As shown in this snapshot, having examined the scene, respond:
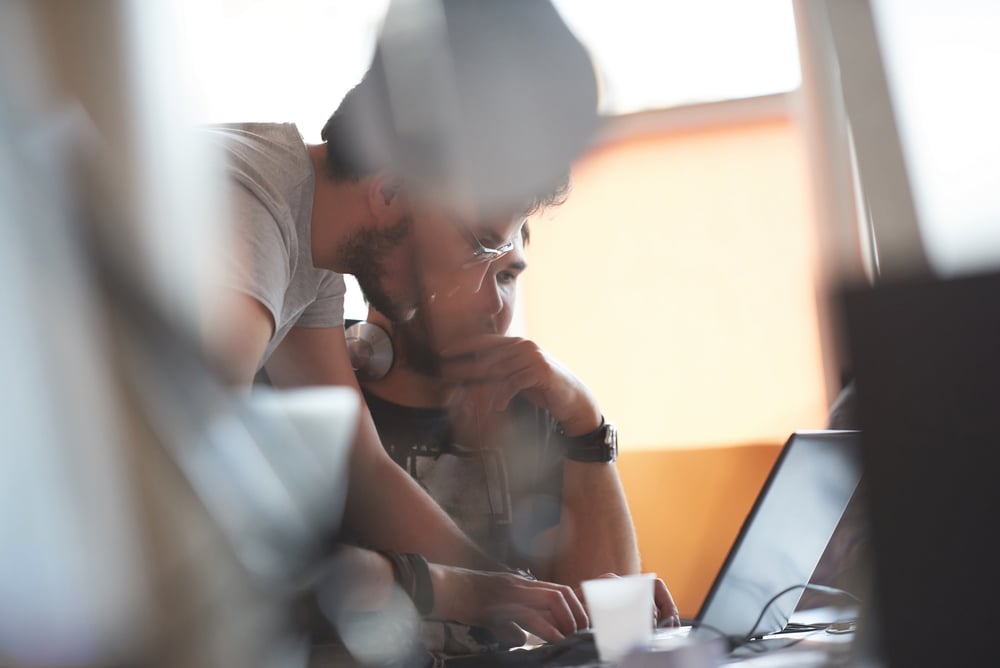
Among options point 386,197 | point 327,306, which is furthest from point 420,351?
point 386,197

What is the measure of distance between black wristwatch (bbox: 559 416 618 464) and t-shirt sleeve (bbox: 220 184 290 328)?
60 centimetres

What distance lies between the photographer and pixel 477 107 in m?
1.16

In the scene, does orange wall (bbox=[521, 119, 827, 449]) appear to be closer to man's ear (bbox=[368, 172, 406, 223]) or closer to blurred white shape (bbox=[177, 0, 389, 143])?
man's ear (bbox=[368, 172, 406, 223])

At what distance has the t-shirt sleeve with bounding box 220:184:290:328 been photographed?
87 centimetres

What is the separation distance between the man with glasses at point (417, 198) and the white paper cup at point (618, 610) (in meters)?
0.20

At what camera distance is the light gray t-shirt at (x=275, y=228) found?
919 millimetres

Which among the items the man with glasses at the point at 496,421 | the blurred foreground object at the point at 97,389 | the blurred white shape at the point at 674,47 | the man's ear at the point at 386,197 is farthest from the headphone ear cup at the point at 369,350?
the blurred foreground object at the point at 97,389

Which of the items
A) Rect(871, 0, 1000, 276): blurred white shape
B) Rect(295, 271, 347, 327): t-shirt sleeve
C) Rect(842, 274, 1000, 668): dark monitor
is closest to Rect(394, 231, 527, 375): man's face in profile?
Rect(295, 271, 347, 327): t-shirt sleeve

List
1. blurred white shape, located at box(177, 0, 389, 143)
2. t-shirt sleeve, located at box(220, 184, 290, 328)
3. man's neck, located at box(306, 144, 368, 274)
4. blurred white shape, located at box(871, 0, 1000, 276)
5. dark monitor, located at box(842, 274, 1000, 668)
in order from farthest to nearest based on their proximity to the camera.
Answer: man's neck, located at box(306, 144, 368, 274), blurred white shape, located at box(177, 0, 389, 143), t-shirt sleeve, located at box(220, 184, 290, 328), blurred white shape, located at box(871, 0, 1000, 276), dark monitor, located at box(842, 274, 1000, 668)

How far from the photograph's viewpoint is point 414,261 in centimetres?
133

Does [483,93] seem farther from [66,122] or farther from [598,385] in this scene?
[66,122]

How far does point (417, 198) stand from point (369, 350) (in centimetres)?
30

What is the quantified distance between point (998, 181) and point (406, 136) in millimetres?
791

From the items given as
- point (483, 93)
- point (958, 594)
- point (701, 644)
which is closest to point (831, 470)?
point (701, 644)
